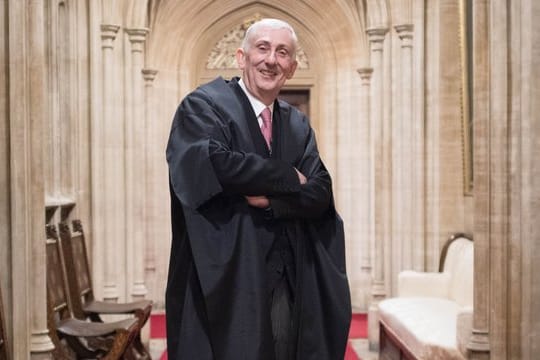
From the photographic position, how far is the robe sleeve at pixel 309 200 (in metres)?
2.81

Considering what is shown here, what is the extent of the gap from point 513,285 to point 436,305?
244 cm

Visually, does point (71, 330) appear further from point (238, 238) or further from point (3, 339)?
point (238, 238)

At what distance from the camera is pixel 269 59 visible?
283 cm

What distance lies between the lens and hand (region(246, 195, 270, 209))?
2.80m

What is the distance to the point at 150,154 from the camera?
11898mm

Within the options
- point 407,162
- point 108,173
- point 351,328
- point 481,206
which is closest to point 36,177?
point 481,206

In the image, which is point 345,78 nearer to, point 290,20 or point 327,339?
point 290,20

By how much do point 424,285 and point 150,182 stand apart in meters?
4.51

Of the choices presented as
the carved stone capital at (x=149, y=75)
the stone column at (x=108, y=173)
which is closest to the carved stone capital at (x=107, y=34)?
the stone column at (x=108, y=173)

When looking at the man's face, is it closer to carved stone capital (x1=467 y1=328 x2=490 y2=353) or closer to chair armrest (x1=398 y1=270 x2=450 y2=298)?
carved stone capital (x1=467 y1=328 x2=490 y2=353)

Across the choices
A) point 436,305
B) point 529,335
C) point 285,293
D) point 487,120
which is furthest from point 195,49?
point 285,293

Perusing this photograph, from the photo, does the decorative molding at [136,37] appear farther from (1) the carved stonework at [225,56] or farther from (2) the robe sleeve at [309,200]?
(2) the robe sleeve at [309,200]

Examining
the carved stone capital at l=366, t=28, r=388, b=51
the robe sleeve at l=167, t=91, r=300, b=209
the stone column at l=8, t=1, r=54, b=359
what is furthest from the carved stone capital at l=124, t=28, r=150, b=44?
the robe sleeve at l=167, t=91, r=300, b=209

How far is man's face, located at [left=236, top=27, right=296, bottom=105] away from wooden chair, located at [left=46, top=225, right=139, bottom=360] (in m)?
3.67
